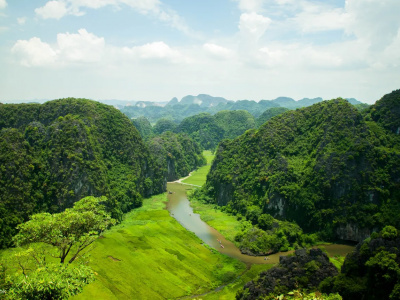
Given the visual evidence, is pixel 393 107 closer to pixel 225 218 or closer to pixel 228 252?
pixel 225 218

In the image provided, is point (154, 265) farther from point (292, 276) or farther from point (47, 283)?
point (47, 283)


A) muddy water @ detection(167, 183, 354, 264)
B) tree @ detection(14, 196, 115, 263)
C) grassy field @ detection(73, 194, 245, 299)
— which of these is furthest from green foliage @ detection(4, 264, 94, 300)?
muddy water @ detection(167, 183, 354, 264)

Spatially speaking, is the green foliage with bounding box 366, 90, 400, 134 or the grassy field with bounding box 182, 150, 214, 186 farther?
the grassy field with bounding box 182, 150, 214, 186

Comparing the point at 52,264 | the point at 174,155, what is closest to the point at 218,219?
the point at 52,264

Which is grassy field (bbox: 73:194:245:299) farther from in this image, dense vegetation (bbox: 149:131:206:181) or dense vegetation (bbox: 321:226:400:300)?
dense vegetation (bbox: 149:131:206:181)

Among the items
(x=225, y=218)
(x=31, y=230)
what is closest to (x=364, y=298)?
(x=31, y=230)

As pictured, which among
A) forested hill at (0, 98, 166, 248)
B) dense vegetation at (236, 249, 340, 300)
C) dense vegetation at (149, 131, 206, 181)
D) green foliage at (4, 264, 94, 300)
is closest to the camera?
green foliage at (4, 264, 94, 300)

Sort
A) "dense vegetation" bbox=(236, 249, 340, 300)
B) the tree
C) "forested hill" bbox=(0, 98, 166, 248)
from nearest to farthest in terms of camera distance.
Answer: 1. the tree
2. "dense vegetation" bbox=(236, 249, 340, 300)
3. "forested hill" bbox=(0, 98, 166, 248)

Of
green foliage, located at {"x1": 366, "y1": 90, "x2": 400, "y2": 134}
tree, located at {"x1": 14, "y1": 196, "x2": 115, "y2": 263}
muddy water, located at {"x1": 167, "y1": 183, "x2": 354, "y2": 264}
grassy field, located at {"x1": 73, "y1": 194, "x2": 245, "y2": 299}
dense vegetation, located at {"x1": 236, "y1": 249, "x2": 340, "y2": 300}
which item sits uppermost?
green foliage, located at {"x1": 366, "y1": 90, "x2": 400, "y2": 134}
